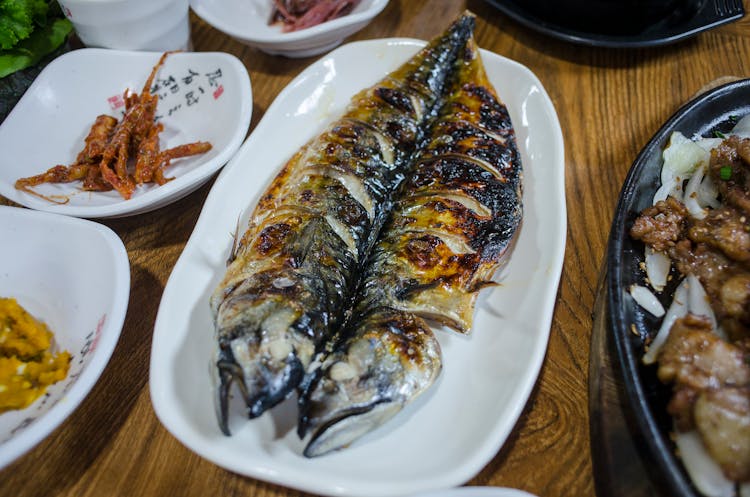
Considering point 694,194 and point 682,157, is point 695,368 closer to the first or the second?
point 694,194

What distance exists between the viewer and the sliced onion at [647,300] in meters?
1.84

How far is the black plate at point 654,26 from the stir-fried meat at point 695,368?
1.86 metres

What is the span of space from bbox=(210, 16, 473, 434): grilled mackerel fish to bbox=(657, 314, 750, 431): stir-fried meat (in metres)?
1.03

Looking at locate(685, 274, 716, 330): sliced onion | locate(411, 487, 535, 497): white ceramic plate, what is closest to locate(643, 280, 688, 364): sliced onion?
locate(685, 274, 716, 330): sliced onion

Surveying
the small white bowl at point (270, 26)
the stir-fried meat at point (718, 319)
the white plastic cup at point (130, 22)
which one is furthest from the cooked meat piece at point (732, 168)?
the white plastic cup at point (130, 22)

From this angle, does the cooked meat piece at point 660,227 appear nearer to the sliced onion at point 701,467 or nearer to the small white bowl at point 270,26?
the sliced onion at point 701,467

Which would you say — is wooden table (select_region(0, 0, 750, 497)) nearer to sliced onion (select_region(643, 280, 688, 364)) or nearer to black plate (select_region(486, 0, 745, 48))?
black plate (select_region(486, 0, 745, 48))

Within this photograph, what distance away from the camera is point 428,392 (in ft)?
5.84

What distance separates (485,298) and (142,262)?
4.75ft

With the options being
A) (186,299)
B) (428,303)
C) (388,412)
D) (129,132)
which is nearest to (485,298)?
(428,303)

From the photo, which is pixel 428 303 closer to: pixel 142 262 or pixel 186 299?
pixel 186 299

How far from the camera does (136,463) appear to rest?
177 cm

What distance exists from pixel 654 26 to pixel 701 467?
8.16ft

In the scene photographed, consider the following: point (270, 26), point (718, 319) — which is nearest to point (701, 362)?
point (718, 319)
